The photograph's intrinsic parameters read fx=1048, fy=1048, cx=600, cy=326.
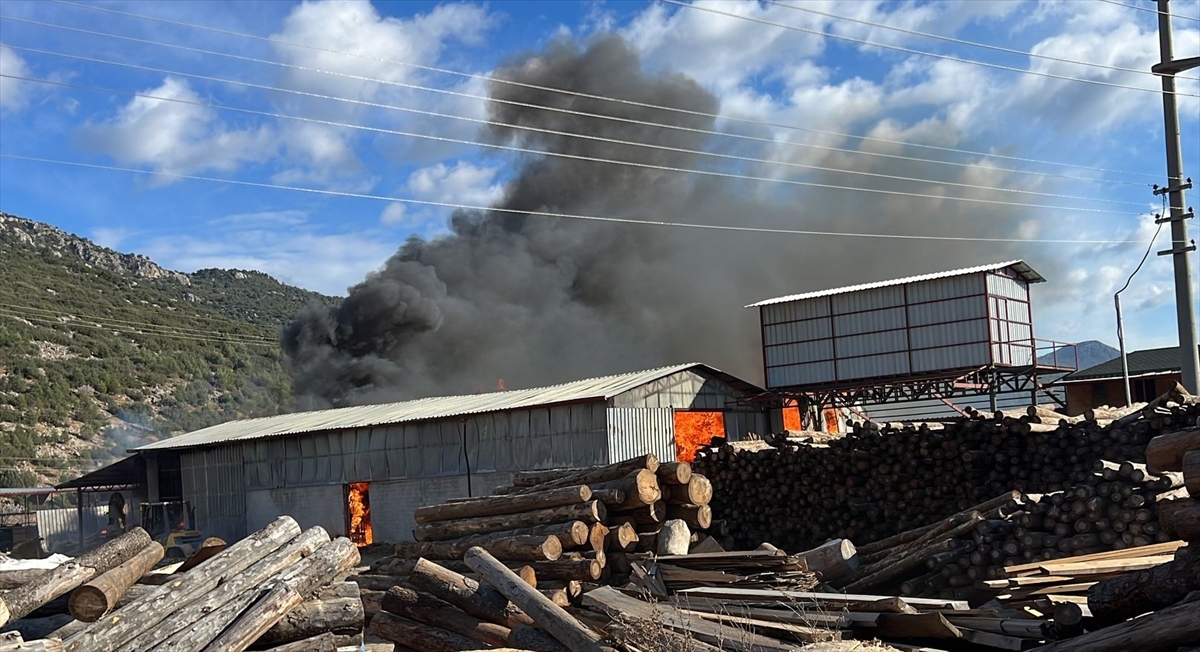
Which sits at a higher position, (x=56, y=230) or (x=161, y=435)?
(x=56, y=230)

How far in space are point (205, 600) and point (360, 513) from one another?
2310 centimetres

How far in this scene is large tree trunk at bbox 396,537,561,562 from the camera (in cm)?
1446

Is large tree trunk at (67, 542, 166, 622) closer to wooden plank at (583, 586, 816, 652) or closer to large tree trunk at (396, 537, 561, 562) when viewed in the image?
wooden plank at (583, 586, 816, 652)

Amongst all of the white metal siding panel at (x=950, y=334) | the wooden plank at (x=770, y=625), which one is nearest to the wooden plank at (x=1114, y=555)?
the wooden plank at (x=770, y=625)

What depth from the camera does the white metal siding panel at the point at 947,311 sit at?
30234 mm

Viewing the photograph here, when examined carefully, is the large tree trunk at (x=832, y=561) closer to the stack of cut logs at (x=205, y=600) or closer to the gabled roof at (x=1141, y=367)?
the stack of cut logs at (x=205, y=600)

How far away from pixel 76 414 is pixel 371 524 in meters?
35.0

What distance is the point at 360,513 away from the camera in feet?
102

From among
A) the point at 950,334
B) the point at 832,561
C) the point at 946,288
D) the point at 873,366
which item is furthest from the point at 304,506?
the point at 832,561

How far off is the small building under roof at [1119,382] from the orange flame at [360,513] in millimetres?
25418

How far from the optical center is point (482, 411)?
27.3m

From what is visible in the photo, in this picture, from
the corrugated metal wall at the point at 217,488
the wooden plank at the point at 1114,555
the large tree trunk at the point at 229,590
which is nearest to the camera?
the large tree trunk at the point at 229,590

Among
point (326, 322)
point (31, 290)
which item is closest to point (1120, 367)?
point (326, 322)

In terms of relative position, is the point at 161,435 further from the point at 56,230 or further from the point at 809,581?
the point at 809,581
